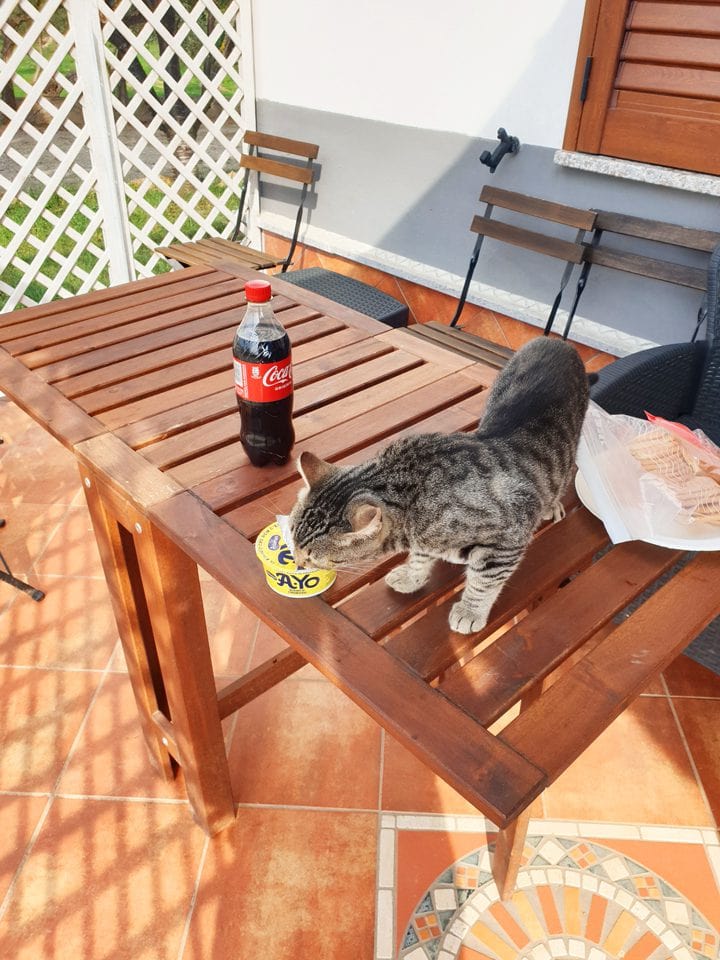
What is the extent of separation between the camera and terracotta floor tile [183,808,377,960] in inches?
55.1

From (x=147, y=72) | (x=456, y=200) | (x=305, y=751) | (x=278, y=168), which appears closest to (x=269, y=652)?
(x=305, y=751)

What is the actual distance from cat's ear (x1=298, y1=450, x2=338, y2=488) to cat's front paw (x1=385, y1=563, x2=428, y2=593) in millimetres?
188

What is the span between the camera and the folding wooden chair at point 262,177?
342 centimetres

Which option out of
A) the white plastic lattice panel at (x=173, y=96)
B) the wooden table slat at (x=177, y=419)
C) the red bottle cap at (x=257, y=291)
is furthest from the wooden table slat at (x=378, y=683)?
the white plastic lattice panel at (x=173, y=96)

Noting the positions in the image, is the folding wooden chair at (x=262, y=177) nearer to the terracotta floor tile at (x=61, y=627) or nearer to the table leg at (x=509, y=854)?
the terracotta floor tile at (x=61, y=627)

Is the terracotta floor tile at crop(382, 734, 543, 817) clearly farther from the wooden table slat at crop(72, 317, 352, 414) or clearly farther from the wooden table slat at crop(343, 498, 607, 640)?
the wooden table slat at crop(72, 317, 352, 414)

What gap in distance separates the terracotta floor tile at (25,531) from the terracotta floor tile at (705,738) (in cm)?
210

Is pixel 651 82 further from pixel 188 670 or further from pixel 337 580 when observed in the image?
pixel 188 670

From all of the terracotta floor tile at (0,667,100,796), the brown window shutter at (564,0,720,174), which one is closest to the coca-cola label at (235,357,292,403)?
the terracotta floor tile at (0,667,100,796)

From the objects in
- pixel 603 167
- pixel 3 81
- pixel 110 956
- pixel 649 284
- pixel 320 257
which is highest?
pixel 3 81

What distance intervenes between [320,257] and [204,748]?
10.2ft

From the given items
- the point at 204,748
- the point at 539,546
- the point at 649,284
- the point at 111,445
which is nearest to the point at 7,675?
the point at 204,748

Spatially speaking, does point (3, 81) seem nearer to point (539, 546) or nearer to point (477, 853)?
point (539, 546)

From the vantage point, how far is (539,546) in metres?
1.12
